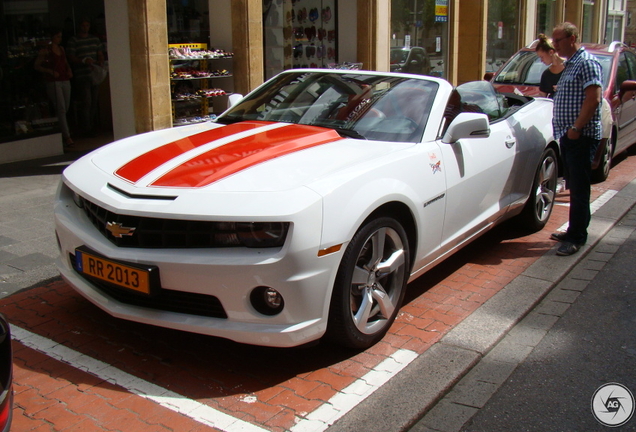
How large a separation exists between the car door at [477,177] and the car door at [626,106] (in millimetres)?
4110

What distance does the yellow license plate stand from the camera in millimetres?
3477

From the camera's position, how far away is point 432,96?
488cm

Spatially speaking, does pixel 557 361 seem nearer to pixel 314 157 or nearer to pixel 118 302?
pixel 314 157

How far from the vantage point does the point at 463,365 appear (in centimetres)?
384

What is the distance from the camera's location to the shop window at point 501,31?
1917 centimetres

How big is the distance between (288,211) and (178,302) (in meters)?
0.76

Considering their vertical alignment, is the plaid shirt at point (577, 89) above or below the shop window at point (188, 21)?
below

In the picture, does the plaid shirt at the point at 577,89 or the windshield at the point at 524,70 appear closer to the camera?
the plaid shirt at the point at 577,89

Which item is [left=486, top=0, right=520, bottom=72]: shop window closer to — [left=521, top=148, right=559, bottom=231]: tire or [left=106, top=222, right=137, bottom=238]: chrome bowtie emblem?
[left=521, top=148, right=559, bottom=231]: tire

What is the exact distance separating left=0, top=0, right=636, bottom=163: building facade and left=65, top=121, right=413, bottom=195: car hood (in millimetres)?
4921

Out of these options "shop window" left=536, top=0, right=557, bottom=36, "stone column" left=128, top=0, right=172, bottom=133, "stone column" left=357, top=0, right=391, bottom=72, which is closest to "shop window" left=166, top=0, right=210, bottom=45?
"stone column" left=128, top=0, right=172, bottom=133

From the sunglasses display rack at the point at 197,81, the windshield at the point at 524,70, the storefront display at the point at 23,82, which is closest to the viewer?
the storefront display at the point at 23,82

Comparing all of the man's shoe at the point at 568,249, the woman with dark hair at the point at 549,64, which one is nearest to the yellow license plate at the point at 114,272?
the man's shoe at the point at 568,249

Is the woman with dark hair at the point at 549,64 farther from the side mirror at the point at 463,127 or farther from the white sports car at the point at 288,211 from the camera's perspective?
the side mirror at the point at 463,127
